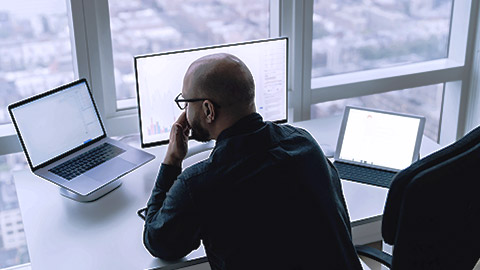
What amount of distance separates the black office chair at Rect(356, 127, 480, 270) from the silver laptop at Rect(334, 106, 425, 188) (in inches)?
24.9

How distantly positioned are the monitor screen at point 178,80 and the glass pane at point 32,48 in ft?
1.50

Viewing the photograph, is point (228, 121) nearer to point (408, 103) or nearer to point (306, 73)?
point (306, 73)

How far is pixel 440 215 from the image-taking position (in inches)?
57.6

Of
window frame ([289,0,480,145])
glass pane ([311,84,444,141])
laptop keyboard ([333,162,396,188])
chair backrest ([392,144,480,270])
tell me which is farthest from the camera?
glass pane ([311,84,444,141])

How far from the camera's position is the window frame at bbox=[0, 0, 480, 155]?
237 cm

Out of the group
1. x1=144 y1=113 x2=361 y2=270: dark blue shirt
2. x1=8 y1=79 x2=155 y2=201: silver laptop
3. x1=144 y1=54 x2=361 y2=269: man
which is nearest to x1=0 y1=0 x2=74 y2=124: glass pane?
x1=8 y1=79 x2=155 y2=201: silver laptop

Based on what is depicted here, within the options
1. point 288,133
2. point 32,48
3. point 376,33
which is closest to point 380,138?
point 288,133

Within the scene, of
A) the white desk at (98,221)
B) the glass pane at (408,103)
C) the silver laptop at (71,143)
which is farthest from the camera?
the glass pane at (408,103)

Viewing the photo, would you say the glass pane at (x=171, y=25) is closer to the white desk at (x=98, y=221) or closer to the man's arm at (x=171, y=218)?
the white desk at (x=98, y=221)

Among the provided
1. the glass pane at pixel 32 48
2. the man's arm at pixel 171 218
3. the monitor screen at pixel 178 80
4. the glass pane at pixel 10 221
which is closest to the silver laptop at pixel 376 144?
the monitor screen at pixel 178 80

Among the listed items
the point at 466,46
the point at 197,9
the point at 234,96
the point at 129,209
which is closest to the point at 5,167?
the point at 129,209

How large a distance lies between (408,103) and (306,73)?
693mm

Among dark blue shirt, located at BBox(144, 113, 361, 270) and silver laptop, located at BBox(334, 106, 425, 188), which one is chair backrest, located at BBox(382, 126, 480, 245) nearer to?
dark blue shirt, located at BBox(144, 113, 361, 270)

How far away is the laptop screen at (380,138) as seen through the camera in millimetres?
2223
